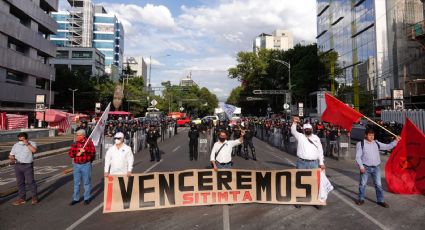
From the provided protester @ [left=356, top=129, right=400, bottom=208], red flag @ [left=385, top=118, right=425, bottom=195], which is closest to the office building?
red flag @ [left=385, top=118, right=425, bottom=195]

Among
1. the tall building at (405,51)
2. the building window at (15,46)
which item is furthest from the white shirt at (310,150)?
the building window at (15,46)

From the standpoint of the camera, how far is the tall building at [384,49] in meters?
35.5

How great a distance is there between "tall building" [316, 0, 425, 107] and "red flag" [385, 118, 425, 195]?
26.6 meters

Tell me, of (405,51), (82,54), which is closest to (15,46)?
(405,51)

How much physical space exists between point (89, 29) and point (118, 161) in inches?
4272

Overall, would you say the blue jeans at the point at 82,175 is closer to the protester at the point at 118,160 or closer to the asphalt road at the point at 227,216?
the asphalt road at the point at 227,216

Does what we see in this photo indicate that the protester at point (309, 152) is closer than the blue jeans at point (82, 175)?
Yes

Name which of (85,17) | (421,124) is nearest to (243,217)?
(421,124)

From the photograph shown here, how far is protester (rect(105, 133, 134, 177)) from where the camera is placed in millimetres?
7621

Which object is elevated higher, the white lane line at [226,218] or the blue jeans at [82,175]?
the blue jeans at [82,175]

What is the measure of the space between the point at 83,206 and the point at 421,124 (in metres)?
21.0

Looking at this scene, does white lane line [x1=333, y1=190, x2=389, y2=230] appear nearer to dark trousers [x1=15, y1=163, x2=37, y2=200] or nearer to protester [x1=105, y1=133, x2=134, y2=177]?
protester [x1=105, y1=133, x2=134, y2=177]

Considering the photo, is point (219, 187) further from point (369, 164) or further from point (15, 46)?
point (15, 46)

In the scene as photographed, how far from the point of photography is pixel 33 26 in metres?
46.1
